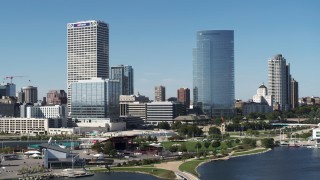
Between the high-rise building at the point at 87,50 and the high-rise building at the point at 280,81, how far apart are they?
2107 inches

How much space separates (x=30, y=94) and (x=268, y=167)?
135 m

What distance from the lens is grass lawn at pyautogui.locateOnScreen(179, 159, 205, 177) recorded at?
49628 mm

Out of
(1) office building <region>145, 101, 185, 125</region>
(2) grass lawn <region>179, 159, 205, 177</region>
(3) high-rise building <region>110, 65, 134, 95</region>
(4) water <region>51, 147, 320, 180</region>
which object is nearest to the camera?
(4) water <region>51, 147, 320, 180</region>

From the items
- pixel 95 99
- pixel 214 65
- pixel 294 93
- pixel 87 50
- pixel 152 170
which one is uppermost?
pixel 87 50

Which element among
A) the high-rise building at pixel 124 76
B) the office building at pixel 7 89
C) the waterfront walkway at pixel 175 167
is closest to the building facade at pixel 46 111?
the high-rise building at pixel 124 76

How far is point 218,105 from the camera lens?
566 feet

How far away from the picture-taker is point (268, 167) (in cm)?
5422

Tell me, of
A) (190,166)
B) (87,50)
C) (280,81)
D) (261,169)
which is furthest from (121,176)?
(280,81)

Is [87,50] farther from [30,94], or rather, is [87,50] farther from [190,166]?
[190,166]

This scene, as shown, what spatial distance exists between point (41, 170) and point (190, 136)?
5013cm

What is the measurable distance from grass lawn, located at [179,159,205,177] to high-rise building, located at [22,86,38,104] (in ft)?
420

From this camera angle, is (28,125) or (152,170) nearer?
(152,170)

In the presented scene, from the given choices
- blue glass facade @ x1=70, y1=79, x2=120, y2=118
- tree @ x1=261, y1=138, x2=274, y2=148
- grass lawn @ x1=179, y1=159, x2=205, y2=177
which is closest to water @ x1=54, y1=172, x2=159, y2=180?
grass lawn @ x1=179, y1=159, x2=205, y2=177

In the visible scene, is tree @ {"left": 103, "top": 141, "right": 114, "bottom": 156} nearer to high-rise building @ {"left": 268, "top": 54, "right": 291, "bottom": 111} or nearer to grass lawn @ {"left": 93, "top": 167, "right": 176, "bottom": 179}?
grass lawn @ {"left": 93, "top": 167, "right": 176, "bottom": 179}
